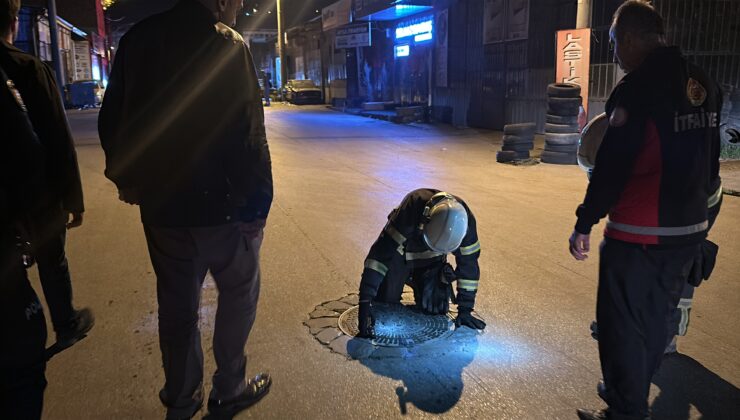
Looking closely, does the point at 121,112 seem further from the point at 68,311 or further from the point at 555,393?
the point at 555,393

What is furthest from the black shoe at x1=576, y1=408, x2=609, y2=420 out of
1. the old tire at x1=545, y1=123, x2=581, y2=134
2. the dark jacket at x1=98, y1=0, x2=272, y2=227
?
the old tire at x1=545, y1=123, x2=581, y2=134

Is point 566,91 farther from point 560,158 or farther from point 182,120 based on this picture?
point 182,120

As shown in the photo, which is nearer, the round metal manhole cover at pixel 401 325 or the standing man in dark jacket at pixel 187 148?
the standing man in dark jacket at pixel 187 148

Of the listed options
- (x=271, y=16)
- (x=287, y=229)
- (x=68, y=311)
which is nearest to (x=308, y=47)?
(x=271, y=16)

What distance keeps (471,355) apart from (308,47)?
4289 centimetres

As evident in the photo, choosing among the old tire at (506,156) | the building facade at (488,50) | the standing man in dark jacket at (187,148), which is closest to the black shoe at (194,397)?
the standing man in dark jacket at (187,148)

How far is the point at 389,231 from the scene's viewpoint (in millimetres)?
3658

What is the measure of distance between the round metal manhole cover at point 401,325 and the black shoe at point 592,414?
44.2 inches

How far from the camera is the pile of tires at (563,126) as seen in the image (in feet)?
39.2

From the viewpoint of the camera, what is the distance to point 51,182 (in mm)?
3336

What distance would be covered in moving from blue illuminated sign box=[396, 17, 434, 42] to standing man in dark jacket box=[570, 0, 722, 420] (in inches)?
860

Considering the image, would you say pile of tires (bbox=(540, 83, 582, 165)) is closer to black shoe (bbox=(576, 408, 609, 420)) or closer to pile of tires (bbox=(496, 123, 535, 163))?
pile of tires (bbox=(496, 123, 535, 163))

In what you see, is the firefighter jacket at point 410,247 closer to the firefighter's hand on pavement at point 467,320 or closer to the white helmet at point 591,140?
the firefighter's hand on pavement at point 467,320

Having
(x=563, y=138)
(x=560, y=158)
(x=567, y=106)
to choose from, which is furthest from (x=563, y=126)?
(x=560, y=158)
